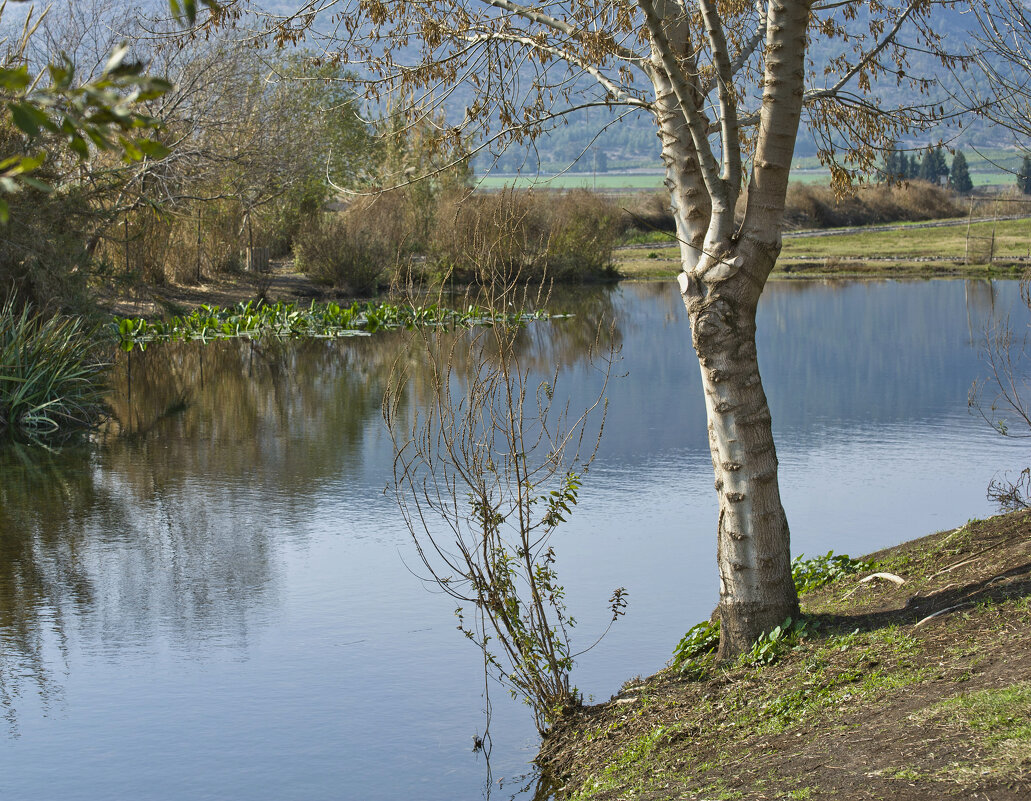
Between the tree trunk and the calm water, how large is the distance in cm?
120

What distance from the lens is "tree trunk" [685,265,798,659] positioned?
18.7 ft

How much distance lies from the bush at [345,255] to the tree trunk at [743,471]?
27.7 meters

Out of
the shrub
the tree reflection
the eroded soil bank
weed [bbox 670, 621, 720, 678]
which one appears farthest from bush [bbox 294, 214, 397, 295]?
the eroded soil bank

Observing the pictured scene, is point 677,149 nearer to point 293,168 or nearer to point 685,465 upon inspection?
point 685,465

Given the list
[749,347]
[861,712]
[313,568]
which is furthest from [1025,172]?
[861,712]

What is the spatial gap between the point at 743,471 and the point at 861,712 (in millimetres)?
1452

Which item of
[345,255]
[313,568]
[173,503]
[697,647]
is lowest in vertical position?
[697,647]

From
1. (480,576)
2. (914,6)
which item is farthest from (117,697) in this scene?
(914,6)

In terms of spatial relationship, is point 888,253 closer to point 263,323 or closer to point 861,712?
point 263,323

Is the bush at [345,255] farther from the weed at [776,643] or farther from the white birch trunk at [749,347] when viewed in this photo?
the weed at [776,643]

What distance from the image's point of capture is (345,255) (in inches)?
1319

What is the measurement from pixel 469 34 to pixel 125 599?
4.48 meters

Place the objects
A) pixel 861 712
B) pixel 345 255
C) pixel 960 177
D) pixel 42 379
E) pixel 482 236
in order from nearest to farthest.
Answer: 1. pixel 861 712
2. pixel 482 236
3. pixel 42 379
4. pixel 345 255
5. pixel 960 177

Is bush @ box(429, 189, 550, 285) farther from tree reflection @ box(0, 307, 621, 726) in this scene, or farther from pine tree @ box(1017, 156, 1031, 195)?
pine tree @ box(1017, 156, 1031, 195)
